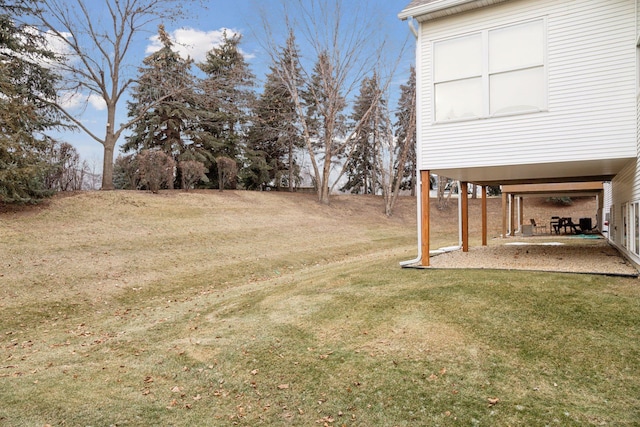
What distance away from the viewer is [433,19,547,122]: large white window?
812cm

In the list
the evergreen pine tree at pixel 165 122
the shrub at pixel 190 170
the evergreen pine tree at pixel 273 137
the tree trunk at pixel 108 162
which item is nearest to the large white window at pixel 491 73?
the shrub at pixel 190 170

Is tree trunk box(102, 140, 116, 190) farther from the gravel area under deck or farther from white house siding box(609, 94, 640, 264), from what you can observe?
white house siding box(609, 94, 640, 264)

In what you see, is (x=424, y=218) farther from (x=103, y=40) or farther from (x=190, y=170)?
(x=103, y=40)

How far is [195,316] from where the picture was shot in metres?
7.34

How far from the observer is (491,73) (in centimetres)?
844

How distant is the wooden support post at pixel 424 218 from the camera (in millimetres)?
9227

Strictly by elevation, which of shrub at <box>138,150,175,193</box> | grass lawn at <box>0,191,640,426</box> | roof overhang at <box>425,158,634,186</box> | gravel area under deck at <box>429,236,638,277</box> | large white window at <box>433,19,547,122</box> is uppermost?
large white window at <box>433,19,547,122</box>

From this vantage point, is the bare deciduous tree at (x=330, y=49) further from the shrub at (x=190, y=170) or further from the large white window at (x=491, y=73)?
the large white window at (x=491, y=73)

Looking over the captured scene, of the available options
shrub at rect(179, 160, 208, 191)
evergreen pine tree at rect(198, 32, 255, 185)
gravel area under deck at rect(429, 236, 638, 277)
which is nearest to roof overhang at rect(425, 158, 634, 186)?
gravel area under deck at rect(429, 236, 638, 277)

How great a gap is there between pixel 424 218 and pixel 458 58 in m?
3.57

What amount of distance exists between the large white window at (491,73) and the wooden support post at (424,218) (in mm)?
1403

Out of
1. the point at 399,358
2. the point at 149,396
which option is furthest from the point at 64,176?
the point at 399,358

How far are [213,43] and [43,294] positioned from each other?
2564cm

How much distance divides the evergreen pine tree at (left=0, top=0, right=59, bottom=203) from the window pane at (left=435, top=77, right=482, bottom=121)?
39.4 ft
